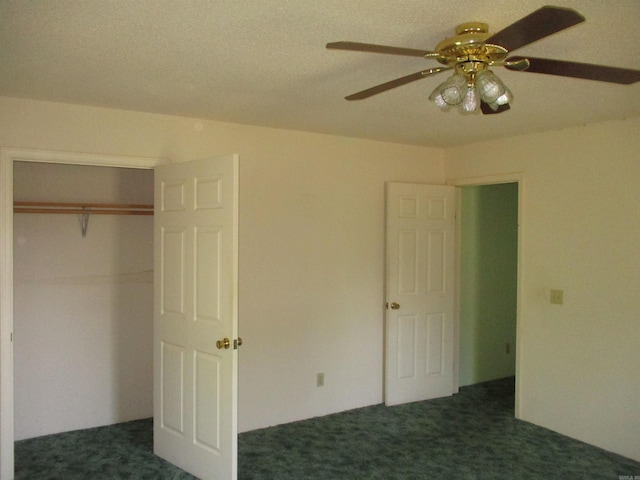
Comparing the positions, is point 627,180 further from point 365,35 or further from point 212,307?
point 212,307

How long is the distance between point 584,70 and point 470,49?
40cm

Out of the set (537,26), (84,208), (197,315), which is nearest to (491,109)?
(537,26)

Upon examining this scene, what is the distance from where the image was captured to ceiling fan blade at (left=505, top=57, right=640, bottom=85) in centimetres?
167

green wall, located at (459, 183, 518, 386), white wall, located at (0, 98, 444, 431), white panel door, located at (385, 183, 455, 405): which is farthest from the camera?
green wall, located at (459, 183, 518, 386)

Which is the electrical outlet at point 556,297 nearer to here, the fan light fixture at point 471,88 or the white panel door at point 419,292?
the white panel door at point 419,292

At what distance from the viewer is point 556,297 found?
3.76 metres

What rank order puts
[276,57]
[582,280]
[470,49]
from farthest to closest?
1. [582,280]
2. [276,57]
3. [470,49]

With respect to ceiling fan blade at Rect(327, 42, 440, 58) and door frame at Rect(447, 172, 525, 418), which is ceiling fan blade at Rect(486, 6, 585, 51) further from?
door frame at Rect(447, 172, 525, 418)

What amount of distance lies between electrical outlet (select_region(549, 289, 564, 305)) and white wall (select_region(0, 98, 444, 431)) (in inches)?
54.2

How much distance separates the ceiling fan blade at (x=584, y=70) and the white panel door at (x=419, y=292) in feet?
8.52

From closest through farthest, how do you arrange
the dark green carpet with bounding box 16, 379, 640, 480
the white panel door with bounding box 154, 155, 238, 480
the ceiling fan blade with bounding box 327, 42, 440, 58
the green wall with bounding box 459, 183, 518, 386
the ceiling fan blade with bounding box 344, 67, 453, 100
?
the ceiling fan blade with bounding box 327, 42, 440, 58, the ceiling fan blade with bounding box 344, 67, 453, 100, the white panel door with bounding box 154, 155, 238, 480, the dark green carpet with bounding box 16, 379, 640, 480, the green wall with bounding box 459, 183, 518, 386

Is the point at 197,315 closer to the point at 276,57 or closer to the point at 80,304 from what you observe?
the point at 80,304

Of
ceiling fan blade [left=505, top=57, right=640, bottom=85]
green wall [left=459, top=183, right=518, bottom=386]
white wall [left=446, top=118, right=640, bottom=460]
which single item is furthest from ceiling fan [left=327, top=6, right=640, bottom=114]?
green wall [left=459, top=183, right=518, bottom=386]

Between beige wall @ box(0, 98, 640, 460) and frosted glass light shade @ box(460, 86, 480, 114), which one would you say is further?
beige wall @ box(0, 98, 640, 460)
